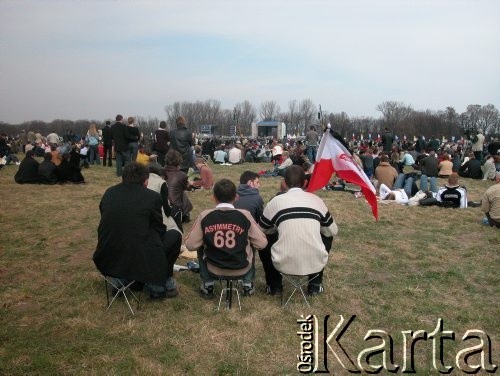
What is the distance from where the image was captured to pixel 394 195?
468 inches

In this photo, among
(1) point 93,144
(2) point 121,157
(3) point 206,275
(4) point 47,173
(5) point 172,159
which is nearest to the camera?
(3) point 206,275

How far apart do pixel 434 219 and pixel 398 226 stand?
4.06 ft

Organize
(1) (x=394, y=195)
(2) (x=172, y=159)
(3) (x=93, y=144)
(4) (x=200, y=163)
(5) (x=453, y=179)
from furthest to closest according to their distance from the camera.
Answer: (3) (x=93, y=144) → (1) (x=394, y=195) → (4) (x=200, y=163) → (5) (x=453, y=179) → (2) (x=172, y=159)

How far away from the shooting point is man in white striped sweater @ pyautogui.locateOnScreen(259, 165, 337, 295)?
4.76 meters

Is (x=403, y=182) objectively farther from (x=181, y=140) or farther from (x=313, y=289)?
(x=313, y=289)

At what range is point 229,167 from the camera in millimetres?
20844

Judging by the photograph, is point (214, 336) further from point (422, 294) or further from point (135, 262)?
point (422, 294)

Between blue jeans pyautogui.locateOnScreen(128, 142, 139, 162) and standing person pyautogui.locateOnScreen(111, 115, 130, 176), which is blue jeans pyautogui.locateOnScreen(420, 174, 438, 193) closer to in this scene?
blue jeans pyautogui.locateOnScreen(128, 142, 139, 162)

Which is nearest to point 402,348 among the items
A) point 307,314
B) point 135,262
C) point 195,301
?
point 307,314

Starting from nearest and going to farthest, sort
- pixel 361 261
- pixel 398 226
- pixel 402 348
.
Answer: pixel 402 348 < pixel 361 261 < pixel 398 226

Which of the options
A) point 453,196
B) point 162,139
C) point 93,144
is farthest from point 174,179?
point 93,144

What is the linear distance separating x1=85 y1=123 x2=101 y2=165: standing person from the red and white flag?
14.1 meters

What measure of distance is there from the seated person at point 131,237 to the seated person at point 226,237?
43 cm

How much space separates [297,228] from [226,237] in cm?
76
